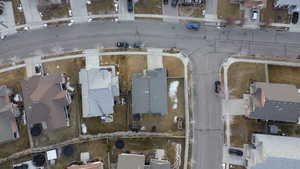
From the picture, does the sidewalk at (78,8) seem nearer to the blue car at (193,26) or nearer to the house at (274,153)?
the blue car at (193,26)

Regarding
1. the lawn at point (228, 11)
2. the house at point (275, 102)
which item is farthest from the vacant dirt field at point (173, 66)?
the house at point (275, 102)

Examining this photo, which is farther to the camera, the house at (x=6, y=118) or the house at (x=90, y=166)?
the house at (x=6, y=118)

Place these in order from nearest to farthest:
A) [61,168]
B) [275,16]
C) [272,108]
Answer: [272,108], [61,168], [275,16]

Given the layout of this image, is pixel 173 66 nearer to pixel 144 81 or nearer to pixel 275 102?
pixel 144 81

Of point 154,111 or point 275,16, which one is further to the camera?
point 275,16

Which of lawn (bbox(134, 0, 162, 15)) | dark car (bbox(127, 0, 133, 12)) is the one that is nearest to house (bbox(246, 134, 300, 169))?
lawn (bbox(134, 0, 162, 15))

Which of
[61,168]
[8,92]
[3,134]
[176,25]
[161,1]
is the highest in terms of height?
[161,1]

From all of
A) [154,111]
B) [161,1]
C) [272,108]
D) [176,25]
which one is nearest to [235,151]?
[272,108]

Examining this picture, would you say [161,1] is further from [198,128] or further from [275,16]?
[198,128]
